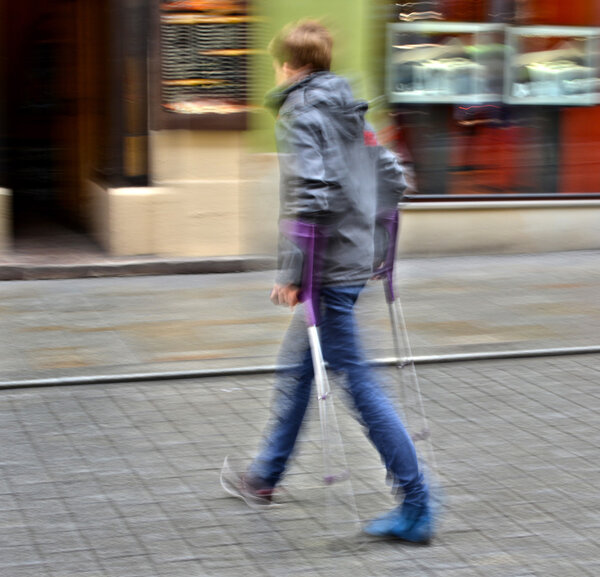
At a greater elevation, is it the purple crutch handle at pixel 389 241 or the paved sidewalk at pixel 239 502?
the purple crutch handle at pixel 389 241

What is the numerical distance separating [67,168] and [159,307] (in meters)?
3.84

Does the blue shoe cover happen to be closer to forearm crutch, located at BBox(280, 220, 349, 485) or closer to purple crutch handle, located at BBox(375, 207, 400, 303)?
forearm crutch, located at BBox(280, 220, 349, 485)

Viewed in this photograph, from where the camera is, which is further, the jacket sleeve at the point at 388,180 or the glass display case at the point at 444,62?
the glass display case at the point at 444,62

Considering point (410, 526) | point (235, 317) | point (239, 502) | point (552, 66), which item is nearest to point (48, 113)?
point (235, 317)

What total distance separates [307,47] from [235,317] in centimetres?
427

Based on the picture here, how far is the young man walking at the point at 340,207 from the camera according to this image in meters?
4.12

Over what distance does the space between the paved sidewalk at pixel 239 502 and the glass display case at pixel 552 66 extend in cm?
520

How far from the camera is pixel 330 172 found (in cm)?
416

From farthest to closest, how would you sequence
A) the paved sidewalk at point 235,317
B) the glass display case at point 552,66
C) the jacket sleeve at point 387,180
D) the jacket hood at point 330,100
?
1. the glass display case at point 552,66
2. the paved sidewalk at point 235,317
3. the jacket sleeve at point 387,180
4. the jacket hood at point 330,100

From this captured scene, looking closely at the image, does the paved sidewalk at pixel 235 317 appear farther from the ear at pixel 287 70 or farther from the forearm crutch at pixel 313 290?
the ear at pixel 287 70

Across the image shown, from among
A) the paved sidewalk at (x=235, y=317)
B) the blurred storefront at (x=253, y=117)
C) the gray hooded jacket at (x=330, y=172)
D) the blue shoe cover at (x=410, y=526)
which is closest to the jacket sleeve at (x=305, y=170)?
the gray hooded jacket at (x=330, y=172)

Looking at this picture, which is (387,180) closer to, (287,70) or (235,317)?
(287,70)

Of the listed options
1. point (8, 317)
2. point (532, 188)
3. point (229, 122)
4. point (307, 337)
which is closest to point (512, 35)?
point (532, 188)

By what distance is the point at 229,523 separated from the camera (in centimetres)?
448
